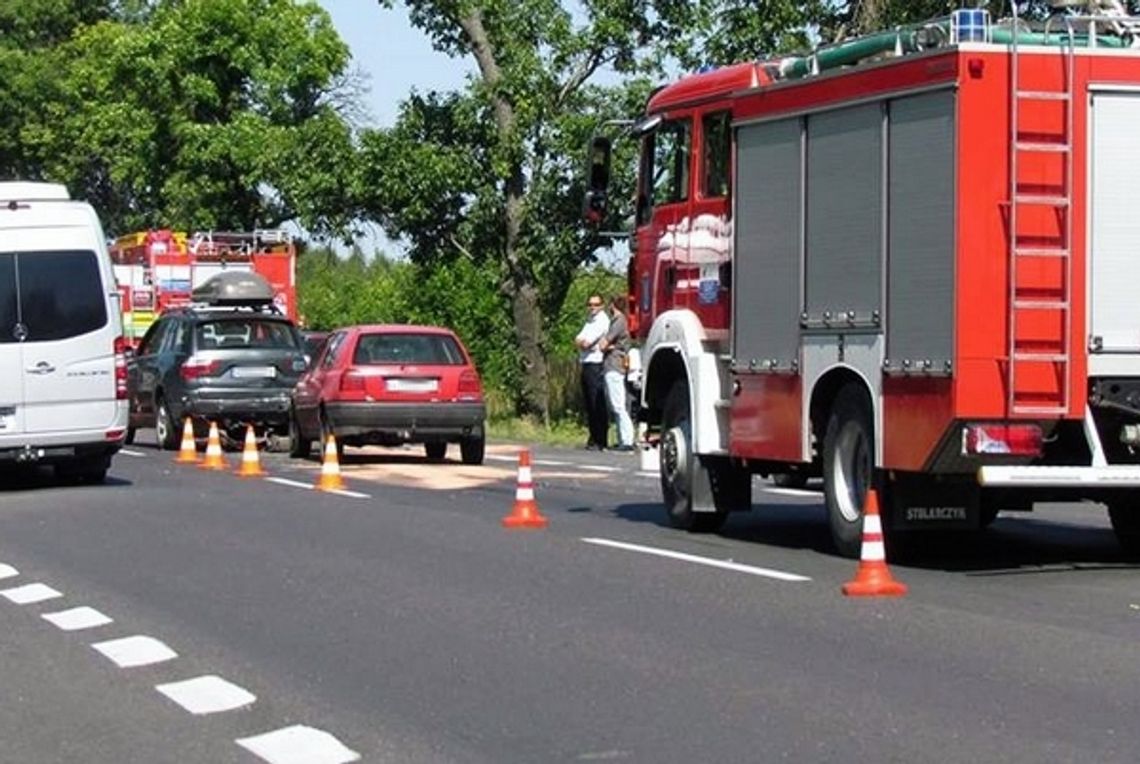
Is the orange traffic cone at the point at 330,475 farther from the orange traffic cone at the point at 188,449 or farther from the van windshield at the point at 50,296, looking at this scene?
the orange traffic cone at the point at 188,449

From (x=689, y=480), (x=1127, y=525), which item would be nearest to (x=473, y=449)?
(x=689, y=480)

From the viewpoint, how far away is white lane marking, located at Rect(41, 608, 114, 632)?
1182 centimetres

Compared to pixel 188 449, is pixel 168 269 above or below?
above

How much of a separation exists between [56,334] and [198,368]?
7272 mm

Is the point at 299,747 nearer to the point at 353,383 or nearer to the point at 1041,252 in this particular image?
the point at 1041,252

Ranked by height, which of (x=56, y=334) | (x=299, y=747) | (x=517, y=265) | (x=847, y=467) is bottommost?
(x=299, y=747)

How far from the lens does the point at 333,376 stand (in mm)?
25641

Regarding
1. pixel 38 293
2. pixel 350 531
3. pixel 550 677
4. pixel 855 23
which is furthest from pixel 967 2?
pixel 550 677

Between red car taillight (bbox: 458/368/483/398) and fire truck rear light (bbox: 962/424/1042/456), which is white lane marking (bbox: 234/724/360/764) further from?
red car taillight (bbox: 458/368/483/398)

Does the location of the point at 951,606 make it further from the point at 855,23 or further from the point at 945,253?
the point at 855,23

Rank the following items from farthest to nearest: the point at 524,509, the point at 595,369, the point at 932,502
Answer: the point at 595,369, the point at 524,509, the point at 932,502

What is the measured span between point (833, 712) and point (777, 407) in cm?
610

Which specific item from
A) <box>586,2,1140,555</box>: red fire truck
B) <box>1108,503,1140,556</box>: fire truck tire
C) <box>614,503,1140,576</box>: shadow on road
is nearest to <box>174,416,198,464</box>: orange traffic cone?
<box>614,503,1140,576</box>: shadow on road

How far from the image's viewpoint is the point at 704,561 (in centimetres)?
1419
